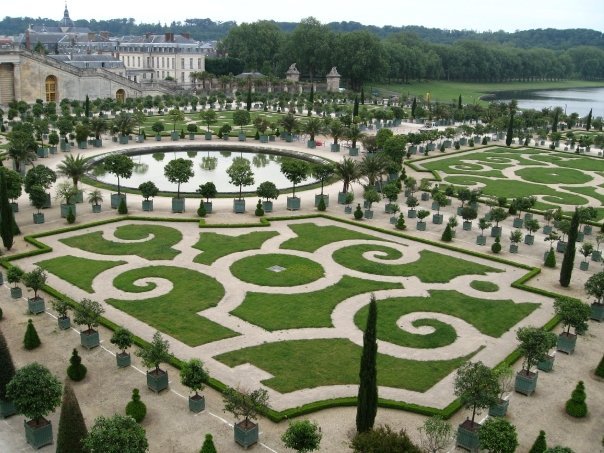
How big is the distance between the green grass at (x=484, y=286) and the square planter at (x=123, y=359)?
68.0 feet

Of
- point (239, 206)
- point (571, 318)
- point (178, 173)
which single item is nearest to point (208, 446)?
point (571, 318)

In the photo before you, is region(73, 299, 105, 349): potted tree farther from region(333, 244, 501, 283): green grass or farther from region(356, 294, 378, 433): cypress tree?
region(333, 244, 501, 283): green grass

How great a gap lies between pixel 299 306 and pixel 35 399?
1514cm

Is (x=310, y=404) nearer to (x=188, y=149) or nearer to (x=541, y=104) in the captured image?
(x=188, y=149)

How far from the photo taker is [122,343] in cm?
2709

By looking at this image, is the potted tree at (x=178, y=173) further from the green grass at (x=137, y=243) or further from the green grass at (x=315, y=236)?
the green grass at (x=315, y=236)

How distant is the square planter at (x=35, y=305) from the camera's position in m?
32.0

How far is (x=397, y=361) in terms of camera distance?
28.8 m

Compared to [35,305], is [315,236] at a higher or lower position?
higher

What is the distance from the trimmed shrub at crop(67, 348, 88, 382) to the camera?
85.7ft

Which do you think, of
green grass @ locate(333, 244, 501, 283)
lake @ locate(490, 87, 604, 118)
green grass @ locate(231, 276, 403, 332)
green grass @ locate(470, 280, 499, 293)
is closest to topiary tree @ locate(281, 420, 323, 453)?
green grass @ locate(231, 276, 403, 332)

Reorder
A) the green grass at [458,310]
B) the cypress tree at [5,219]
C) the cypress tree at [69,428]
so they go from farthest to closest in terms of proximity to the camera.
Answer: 1. the cypress tree at [5,219]
2. the green grass at [458,310]
3. the cypress tree at [69,428]

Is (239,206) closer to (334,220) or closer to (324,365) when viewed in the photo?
(334,220)

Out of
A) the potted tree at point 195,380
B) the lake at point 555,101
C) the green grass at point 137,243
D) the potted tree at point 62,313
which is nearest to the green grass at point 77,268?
the green grass at point 137,243
